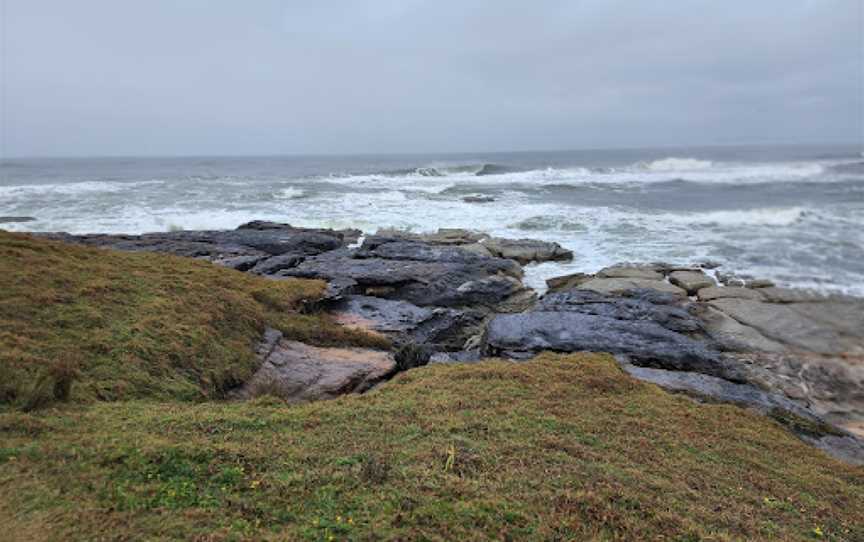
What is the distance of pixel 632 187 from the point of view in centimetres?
4553

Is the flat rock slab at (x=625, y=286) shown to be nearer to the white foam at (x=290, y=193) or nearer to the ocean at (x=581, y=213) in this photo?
the ocean at (x=581, y=213)

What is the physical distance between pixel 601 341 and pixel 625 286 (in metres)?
5.36

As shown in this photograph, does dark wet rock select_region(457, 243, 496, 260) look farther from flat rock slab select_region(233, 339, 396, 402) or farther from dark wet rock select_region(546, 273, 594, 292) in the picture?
flat rock slab select_region(233, 339, 396, 402)

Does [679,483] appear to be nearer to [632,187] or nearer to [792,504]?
[792,504]

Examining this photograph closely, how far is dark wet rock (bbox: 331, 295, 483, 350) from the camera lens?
10711mm

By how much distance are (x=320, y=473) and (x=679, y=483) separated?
3.06 m

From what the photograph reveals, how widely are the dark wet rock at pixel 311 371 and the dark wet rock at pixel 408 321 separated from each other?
161 cm

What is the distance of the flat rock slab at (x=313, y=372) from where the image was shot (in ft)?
24.3

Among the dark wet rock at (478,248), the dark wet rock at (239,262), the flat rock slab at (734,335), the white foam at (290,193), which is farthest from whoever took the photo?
the white foam at (290,193)

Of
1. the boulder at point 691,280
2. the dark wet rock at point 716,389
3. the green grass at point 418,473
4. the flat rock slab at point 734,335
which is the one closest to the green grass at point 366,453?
the green grass at point 418,473

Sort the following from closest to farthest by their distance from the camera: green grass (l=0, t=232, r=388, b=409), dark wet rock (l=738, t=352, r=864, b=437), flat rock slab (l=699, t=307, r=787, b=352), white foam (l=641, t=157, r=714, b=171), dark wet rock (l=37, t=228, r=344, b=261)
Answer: green grass (l=0, t=232, r=388, b=409) → dark wet rock (l=738, t=352, r=864, b=437) → flat rock slab (l=699, t=307, r=787, b=352) → dark wet rock (l=37, t=228, r=344, b=261) → white foam (l=641, t=157, r=714, b=171)

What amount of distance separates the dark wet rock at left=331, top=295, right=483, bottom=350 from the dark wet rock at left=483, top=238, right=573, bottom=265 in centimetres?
754

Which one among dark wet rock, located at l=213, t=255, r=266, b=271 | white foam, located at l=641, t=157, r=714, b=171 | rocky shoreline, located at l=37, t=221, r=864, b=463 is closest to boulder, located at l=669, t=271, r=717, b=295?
rocky shoreline, located at l=37, t=221, r=864, b=463

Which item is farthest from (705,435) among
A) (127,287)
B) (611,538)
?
(127,287)
